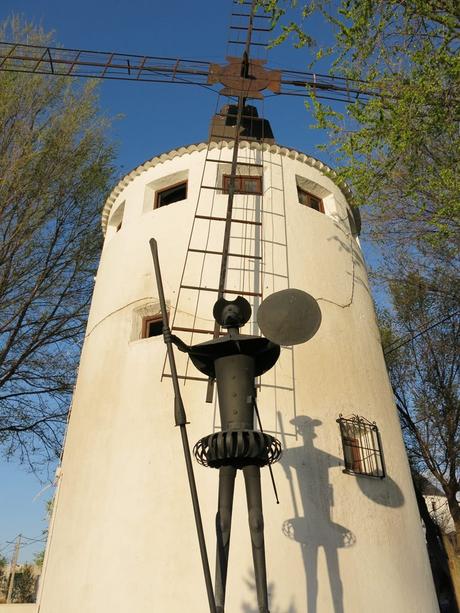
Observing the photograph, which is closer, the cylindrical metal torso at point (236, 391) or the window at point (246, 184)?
the cylindrical metal torso at point (236, 391)

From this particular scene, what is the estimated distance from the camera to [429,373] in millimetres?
18000

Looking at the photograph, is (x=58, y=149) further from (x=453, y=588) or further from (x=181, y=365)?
(x=453, y=588)

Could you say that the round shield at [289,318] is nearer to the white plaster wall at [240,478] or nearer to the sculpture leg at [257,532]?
the sculpture leg at [257,532]

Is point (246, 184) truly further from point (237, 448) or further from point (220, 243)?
point (237, 448)

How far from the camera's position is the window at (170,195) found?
11102mm

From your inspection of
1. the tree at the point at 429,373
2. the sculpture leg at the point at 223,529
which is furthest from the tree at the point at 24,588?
the sculpture leg at the point at 223,529

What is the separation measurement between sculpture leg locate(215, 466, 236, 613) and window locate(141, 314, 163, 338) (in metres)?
4.81

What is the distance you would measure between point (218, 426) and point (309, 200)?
5.72 m

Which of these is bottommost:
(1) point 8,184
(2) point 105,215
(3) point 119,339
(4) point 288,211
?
(3) point 119,339

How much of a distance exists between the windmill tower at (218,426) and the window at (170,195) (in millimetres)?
55

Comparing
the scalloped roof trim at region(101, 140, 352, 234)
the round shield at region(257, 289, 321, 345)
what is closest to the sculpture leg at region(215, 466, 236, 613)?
the round shield at region(257, 289, 321, 345)

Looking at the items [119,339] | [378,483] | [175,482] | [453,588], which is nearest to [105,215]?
[119,339]

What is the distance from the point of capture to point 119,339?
8852 mm

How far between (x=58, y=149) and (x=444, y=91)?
31.2 ft
